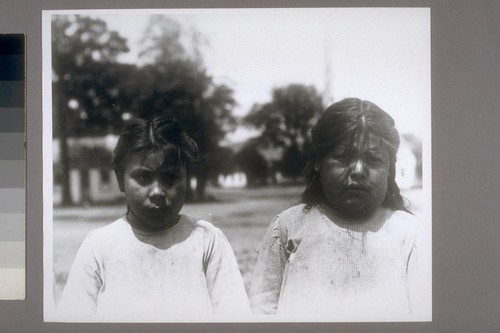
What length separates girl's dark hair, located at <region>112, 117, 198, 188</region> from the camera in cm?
254

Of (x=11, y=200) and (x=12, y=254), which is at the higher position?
(x=11, y=200)

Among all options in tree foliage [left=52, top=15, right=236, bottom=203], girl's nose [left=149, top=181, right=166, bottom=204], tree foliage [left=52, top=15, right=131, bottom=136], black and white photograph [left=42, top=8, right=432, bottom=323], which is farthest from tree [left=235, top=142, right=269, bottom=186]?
tree foliage [left=52, top=15, right=131, bottom=136]

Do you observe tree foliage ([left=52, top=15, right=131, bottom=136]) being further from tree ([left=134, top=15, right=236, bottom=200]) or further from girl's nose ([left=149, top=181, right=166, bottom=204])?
girl's nose ([left=149, top=181, right=166, bottom=204])

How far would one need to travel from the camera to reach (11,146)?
257 centimetres

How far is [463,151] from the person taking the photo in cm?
257

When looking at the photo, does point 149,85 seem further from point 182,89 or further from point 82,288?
point 82,288

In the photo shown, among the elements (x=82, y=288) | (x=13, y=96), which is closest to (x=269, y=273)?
(x=82, y=288)

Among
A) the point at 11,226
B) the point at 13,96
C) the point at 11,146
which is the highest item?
the point at 13,96

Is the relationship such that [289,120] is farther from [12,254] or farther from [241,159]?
[12,254]

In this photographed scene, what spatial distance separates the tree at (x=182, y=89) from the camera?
8.31 feet

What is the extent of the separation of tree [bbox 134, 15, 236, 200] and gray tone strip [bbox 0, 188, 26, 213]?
61cm

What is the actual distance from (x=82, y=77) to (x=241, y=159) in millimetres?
751

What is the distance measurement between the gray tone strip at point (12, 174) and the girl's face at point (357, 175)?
1258mm

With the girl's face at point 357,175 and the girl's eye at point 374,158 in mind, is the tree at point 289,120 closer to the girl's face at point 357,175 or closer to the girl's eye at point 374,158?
the girl's face at point 357,175
